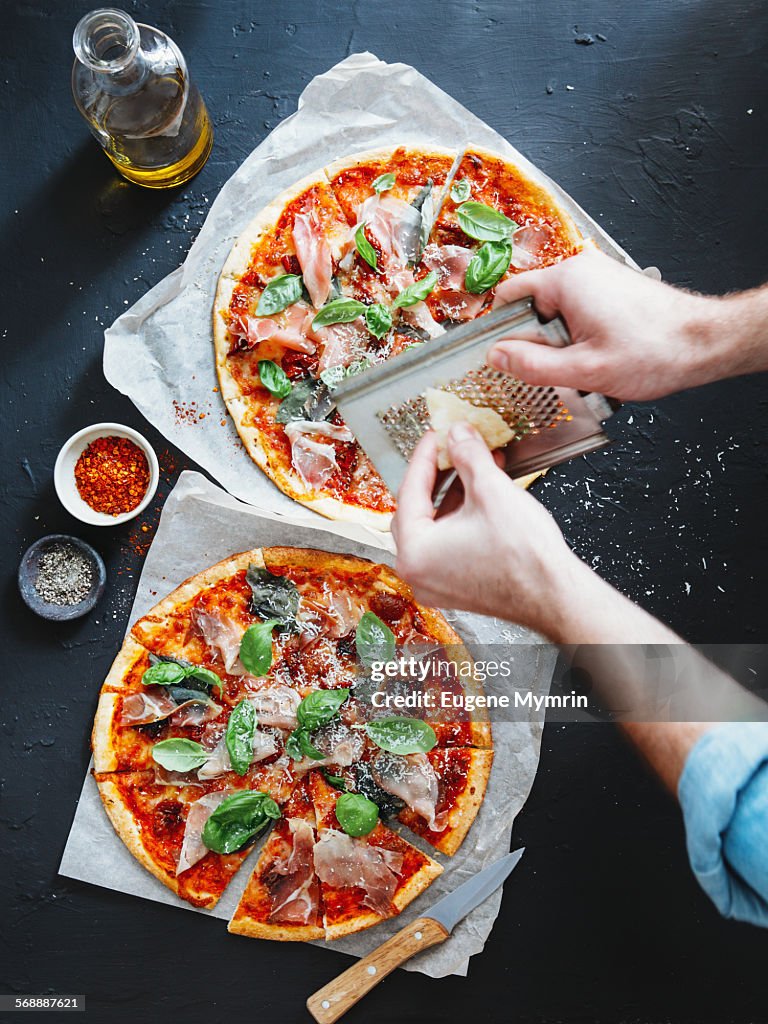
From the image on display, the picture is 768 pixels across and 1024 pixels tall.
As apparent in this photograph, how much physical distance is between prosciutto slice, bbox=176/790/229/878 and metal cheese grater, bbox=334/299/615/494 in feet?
5.03

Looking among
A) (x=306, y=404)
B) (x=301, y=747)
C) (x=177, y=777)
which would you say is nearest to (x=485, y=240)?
(x=306, y=404)

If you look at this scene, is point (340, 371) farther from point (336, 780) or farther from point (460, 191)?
point (336, 780)

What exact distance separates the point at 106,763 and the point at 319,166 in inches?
99.7

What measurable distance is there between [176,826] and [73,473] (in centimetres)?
143

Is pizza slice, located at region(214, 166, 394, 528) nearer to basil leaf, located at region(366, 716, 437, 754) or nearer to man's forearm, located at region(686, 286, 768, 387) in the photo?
basil leaf, located at region(366, 716, 437, 754)

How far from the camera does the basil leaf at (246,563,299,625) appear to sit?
335 centimetres

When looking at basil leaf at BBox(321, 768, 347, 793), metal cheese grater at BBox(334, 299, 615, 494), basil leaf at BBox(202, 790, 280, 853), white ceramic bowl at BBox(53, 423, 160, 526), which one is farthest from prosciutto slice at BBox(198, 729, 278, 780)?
metal cheese grater at BBox(334, 299, 615, 494)

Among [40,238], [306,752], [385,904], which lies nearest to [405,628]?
[306,752]

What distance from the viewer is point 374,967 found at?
322 cm

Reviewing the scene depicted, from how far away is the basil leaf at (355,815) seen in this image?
10.4 feet

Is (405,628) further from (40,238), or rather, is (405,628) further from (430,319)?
(40,238)

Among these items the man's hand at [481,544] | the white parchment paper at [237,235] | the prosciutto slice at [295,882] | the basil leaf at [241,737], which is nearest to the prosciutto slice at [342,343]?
the white parchment paper at [237,235]

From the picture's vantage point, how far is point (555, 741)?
3422 mm

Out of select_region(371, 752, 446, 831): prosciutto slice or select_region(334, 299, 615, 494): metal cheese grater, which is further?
A: select_region(371, 752, 446, 831): prosciutto slice
